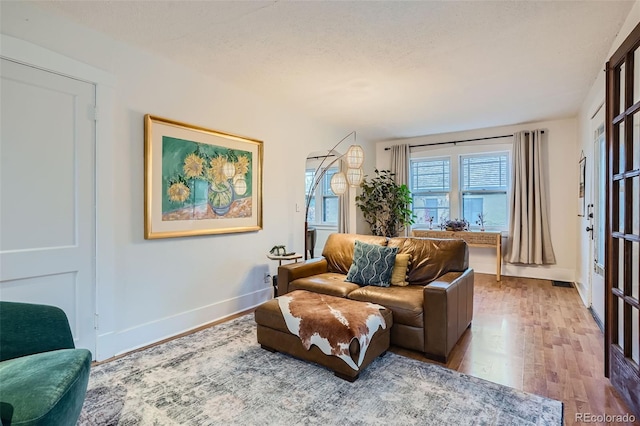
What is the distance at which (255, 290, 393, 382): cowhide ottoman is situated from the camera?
6.89ft

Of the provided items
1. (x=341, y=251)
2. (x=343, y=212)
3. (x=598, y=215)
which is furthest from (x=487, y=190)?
(x=341, y=251)

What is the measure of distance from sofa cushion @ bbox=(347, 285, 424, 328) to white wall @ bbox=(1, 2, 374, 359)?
1434mm

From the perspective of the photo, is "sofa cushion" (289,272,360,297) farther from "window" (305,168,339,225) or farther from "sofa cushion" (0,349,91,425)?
"window" (305,168,339,225)

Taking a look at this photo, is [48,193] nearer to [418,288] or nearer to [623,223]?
[418,288]

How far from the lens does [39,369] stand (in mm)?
1382

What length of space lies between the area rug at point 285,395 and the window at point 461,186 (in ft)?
13.6

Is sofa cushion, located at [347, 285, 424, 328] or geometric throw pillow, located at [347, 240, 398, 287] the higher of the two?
geometric throw pillow, located at [347, 240, 398, 287]

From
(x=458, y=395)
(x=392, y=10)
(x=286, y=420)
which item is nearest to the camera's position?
(x=286, y=420)

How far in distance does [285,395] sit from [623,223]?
2.33 meters

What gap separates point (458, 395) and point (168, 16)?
10.3 feet

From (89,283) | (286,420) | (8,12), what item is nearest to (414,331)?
(286,420)

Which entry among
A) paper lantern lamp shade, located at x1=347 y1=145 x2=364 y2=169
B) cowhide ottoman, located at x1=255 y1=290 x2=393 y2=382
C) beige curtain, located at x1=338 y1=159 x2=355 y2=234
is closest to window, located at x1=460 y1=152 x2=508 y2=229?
beige curtain, located at x1=338 y1=159 x2=355 y2=234

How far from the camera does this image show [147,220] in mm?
2764

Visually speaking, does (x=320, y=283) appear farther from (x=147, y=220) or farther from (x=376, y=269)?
(x=147, y=220)
